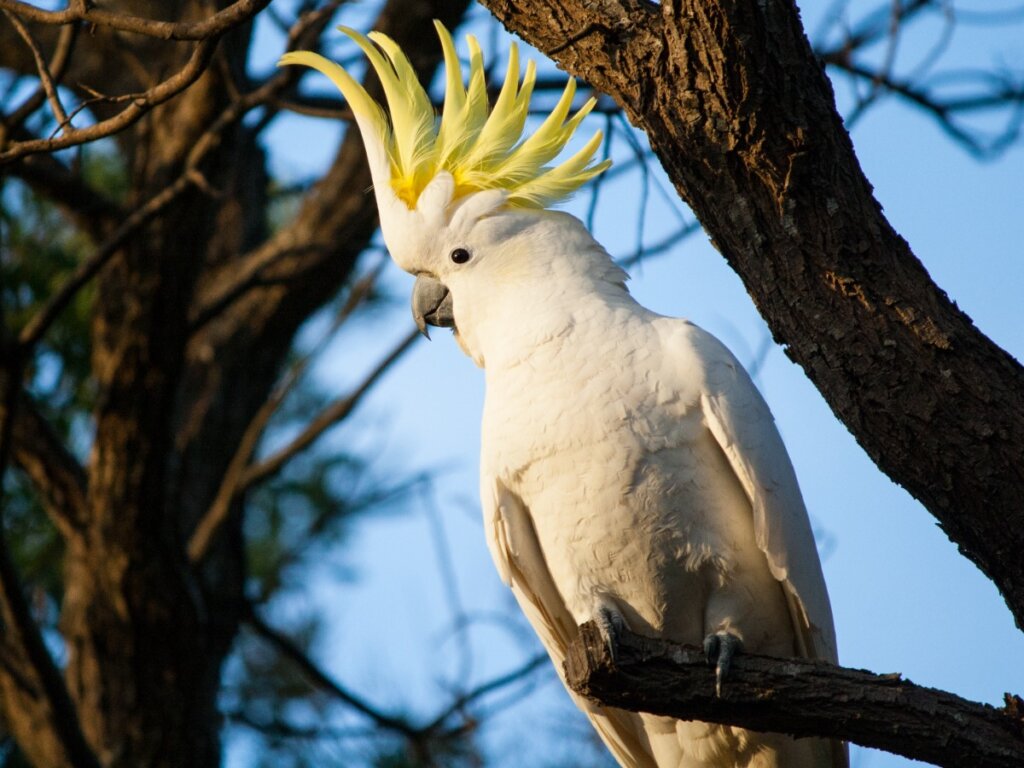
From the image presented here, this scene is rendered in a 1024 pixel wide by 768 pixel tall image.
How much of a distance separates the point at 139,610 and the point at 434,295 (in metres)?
2.44

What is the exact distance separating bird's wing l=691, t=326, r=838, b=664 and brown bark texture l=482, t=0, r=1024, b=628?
0.33 meters

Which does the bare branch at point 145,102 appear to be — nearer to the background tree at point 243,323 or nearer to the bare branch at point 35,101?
the background tree at point 243,323

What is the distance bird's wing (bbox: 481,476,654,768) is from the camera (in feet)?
10.4

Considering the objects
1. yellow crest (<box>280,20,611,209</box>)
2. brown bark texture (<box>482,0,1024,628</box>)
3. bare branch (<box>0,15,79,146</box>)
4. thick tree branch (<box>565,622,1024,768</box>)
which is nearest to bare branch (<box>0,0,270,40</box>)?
yellow crest (<box>280,20,611,209</box>)

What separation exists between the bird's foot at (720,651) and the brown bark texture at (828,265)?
0.50m

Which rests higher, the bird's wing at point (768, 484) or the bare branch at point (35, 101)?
the bare branch at point (35, 101)

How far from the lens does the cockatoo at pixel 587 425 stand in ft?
9.68

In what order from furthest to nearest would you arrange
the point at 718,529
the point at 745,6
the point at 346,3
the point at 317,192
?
the point at 317,192 → the point at 346,3 → the point at 718,529 → the point at 745,6

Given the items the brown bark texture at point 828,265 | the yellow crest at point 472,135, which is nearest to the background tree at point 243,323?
the brown bark texture at point 828,265

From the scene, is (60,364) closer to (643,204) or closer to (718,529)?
(643,204)

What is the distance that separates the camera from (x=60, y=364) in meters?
6.35

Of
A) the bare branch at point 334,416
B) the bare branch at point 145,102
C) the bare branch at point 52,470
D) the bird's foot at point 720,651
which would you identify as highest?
the bare branch at point 334,416

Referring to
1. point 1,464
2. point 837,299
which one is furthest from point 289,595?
point 837,299

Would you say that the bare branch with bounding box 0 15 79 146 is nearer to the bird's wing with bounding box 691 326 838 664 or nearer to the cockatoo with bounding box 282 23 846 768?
the cockatoo with bounding box 282 23 846 768
